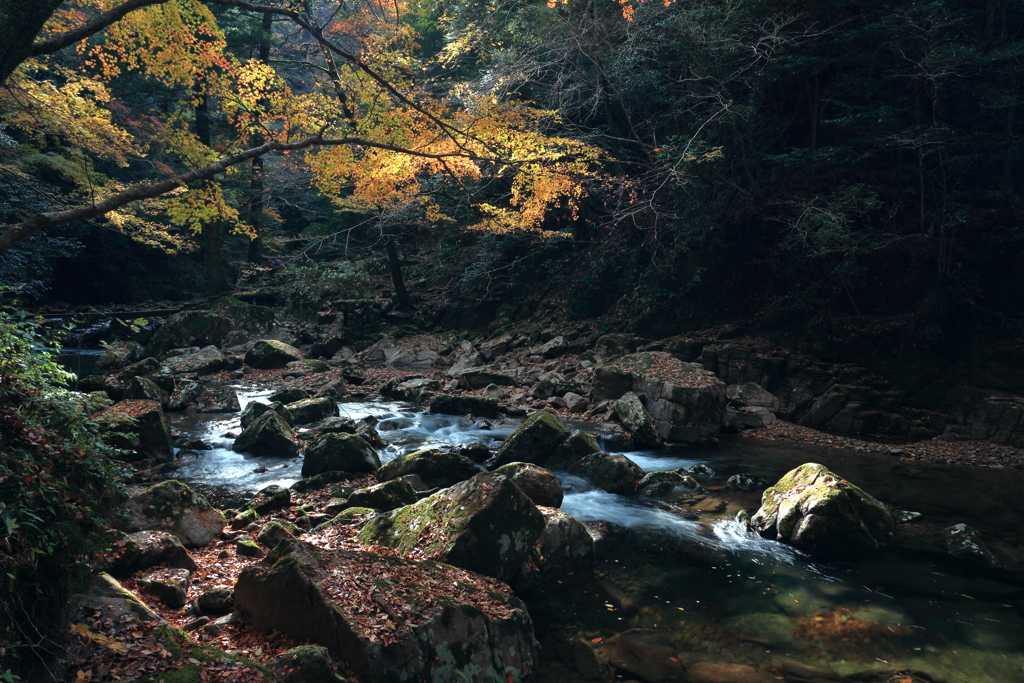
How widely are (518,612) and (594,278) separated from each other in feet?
48.3

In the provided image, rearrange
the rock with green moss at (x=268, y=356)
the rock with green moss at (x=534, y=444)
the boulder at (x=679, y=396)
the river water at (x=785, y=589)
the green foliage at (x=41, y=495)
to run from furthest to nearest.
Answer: the rock with green moss at (x=268, y=356)
the boulder at (x=679, y=396)
the rock with green moss at (x=534, y=444)
the river water at (x=785, y=589)
the green foliage at (x=41, y=495)

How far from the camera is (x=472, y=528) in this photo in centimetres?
540

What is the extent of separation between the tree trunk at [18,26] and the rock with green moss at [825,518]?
887cm

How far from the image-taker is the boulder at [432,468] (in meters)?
8.34

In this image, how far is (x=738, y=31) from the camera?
45.3ft

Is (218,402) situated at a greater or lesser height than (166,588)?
lesser

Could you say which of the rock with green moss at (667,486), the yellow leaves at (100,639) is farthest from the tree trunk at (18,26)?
the rock with green moss at (667,486)

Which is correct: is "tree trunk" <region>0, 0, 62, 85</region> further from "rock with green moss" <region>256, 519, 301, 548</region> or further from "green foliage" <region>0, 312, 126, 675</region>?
"rock with green moss" <region>256, 519, 301, 548</region>

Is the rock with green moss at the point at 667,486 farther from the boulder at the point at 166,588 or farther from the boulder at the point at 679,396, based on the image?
the boulder at the point at 166,588

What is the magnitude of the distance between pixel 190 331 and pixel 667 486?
57.0ft

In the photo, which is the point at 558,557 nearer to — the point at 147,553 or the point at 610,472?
the point at 610,472

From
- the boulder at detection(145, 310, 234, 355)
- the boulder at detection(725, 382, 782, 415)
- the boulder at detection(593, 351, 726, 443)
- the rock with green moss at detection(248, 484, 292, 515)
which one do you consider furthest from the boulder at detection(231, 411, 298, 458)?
the boulder at detection(145, 310, 234, 355)

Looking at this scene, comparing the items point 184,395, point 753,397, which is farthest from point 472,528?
point 184,395

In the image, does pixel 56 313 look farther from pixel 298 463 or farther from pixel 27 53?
pixel 27 53
